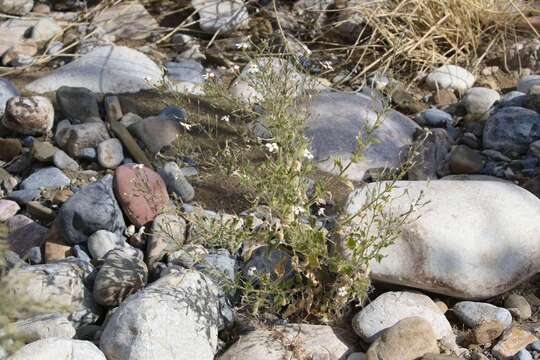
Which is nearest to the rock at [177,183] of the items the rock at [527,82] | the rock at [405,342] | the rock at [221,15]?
the rock at [405,342]

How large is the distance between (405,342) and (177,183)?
127 cm

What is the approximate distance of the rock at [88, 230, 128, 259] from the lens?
3.22 meters

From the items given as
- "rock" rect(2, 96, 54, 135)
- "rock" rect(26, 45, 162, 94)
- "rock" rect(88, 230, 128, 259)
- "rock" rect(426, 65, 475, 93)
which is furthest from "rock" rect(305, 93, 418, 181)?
"rock" rect(2, 96, 54, 135)

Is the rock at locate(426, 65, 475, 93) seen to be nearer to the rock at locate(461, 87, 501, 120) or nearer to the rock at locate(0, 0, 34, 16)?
the rock at locate(461, 87, 501, 120)

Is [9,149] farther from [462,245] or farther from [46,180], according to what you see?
[462,245]

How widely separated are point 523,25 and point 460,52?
0.47 meters

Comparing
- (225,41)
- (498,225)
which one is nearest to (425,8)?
(225,41)

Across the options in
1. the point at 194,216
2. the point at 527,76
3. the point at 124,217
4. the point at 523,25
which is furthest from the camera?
the point at 523,25

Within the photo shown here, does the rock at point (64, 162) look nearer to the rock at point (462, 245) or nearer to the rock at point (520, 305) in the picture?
the rock at point (462, 245)

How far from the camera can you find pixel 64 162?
3.82 metres

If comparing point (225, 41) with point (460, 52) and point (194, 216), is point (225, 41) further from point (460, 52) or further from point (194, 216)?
point (194, 216)

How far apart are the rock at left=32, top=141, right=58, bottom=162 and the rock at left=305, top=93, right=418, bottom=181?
1148 mm

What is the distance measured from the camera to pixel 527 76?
4719mm

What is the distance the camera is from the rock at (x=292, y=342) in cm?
277
